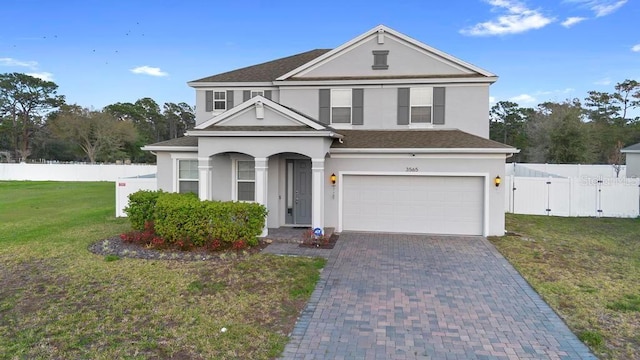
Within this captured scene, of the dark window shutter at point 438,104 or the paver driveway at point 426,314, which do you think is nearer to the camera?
the paver driveway at point 426,314

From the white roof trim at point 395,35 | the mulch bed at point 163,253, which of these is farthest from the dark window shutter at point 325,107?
the mulch bed at point 163,253

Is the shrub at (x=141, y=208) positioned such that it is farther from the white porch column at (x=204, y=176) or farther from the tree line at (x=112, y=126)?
the tree line at (x=112, y=126)

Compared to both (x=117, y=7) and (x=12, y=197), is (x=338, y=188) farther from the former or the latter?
(x=12, y=197)

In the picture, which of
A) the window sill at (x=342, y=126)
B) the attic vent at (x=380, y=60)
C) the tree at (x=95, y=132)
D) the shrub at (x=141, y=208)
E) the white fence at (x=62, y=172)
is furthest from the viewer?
the tree at (x=95, y=132)

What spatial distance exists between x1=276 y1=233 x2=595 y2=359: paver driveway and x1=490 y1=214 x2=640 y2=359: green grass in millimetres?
312

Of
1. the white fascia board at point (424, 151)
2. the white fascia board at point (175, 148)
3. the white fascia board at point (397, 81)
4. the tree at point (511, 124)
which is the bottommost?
the white fascia board at point (424, 151)

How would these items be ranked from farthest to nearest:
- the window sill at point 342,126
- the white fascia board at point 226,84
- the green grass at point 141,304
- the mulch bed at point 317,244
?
the white fascia board at point 226,84 < the window sill at point 342,126 < the mulch bed at point 317,244 < the green grass at point 141,304

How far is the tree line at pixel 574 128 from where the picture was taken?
33.7m

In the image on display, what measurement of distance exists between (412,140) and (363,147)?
5.36 feet

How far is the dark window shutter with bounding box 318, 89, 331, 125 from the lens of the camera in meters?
13.7

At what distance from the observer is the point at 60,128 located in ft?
153

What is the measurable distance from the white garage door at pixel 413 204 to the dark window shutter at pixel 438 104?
7.78 feet

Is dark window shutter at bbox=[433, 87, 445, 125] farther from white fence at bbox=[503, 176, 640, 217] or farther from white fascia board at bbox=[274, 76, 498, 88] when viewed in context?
white fence at bbox=[503, 176, 640, 217]

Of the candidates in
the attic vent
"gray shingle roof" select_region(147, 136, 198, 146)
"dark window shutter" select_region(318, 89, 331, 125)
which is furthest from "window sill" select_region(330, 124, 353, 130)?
"gray shingle roof" select_region(147, 136, 198, 146)
